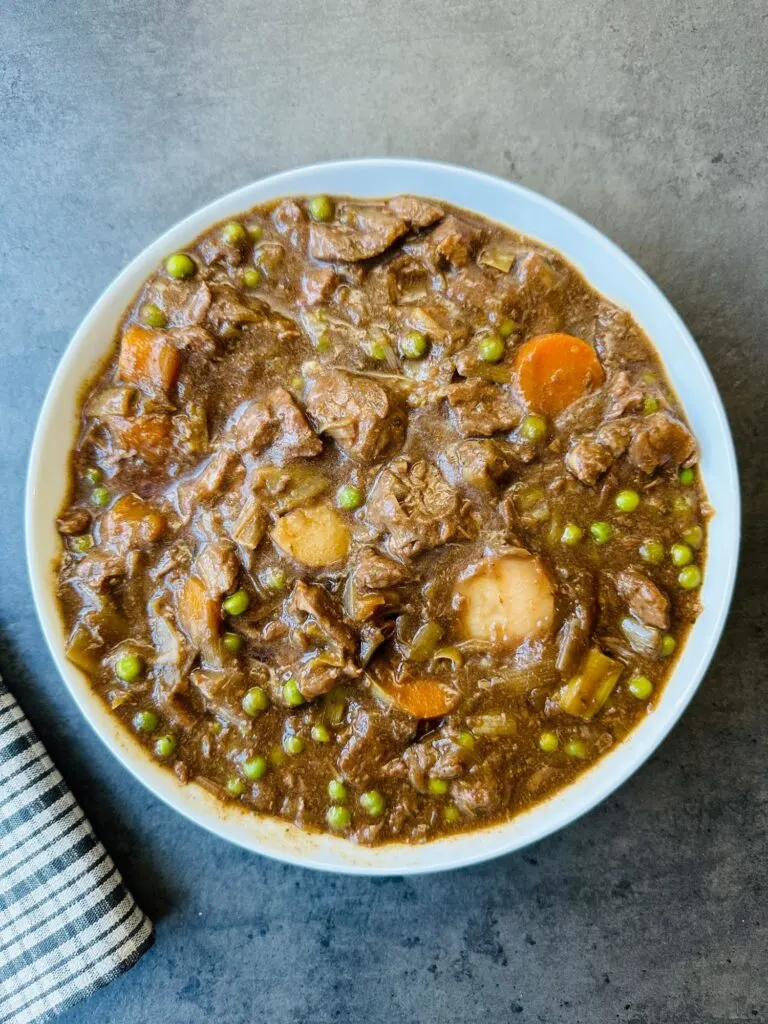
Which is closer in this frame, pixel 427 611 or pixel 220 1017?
pixel 427 611

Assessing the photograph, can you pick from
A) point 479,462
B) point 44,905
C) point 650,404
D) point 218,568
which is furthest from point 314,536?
point 44,905

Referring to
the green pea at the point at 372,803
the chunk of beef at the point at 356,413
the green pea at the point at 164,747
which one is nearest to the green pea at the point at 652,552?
the chunk of beef at the point at 356,413

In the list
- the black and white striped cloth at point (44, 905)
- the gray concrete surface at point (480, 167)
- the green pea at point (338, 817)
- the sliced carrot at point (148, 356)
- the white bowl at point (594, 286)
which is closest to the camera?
the white bowl at point (594, 286)

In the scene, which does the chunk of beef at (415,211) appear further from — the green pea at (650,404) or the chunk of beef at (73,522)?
the chunk of beef at (73,522)

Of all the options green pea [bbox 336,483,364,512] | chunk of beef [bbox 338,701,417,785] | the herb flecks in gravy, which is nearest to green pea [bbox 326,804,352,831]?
the herb flecks in gravy

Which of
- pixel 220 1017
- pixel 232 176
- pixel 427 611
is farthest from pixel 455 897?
pixel 232 176

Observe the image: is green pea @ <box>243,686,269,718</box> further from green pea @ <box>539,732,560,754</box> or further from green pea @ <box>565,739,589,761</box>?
green pea @ <box>565,739,589,761</box>

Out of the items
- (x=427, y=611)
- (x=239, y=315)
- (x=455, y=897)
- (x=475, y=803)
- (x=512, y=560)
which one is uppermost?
(x=239, y=315)

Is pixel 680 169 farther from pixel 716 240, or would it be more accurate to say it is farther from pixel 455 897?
pixel 455 897
